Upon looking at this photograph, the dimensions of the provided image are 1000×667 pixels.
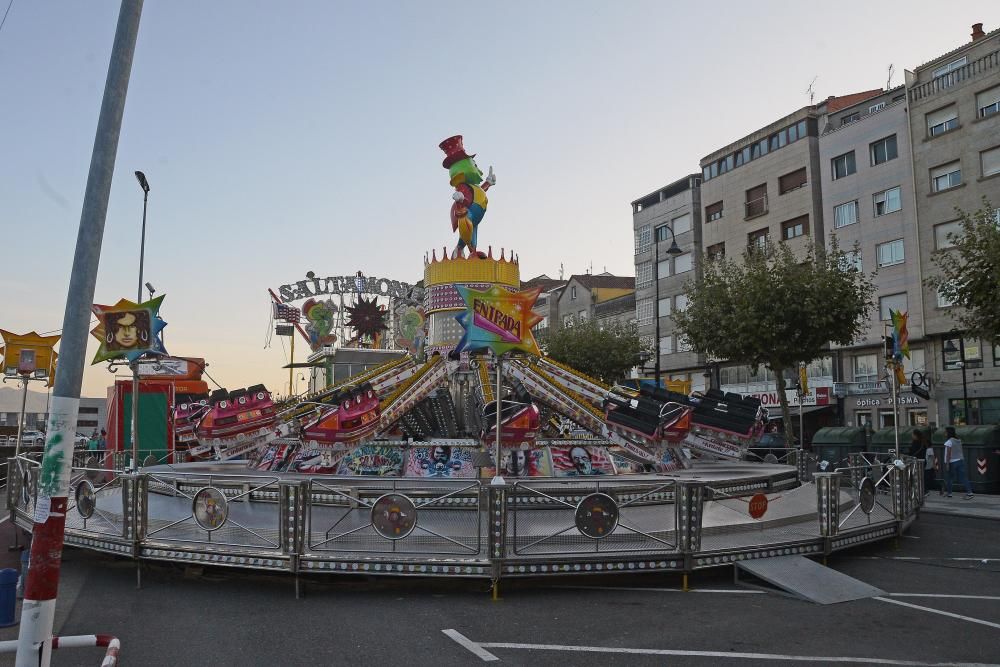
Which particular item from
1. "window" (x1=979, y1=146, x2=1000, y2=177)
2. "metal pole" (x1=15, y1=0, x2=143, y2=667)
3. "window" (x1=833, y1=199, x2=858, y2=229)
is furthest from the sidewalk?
"window" (x1=833, y1=199, x2=858, y2=229)

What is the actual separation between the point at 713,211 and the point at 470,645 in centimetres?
4123

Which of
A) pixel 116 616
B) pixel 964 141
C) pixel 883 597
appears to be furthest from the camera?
pixel 964 141

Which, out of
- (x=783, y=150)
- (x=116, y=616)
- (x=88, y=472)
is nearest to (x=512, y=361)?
(x=88, y=472)

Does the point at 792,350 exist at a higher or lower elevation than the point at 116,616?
higher

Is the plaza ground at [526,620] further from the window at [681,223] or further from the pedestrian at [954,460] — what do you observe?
the window at [681,223]

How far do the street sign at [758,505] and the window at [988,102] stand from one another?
27644 mm

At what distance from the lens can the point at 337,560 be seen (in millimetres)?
→ 8242

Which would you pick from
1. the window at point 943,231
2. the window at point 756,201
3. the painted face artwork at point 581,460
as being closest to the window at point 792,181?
the window at point 756,201

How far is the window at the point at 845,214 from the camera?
119 feet

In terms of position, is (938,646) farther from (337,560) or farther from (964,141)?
(964,141)

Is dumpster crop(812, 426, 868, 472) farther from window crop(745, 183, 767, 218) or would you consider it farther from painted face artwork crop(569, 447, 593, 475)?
window crop(745, 183, 767, 218)

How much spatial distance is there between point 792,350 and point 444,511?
694 inches

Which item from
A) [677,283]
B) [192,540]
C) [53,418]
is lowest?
[192,540]

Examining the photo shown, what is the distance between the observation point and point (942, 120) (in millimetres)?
32219
